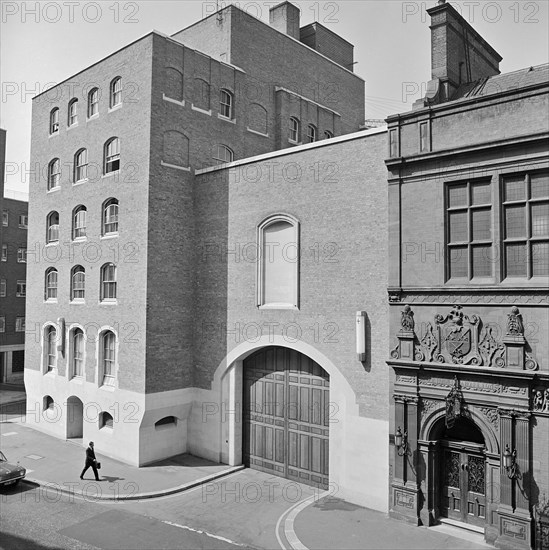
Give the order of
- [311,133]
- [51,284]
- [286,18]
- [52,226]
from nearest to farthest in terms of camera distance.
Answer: [51,284] < [52,226] < [311,133] < [286,18]

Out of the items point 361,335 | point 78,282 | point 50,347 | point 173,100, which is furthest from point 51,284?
point 361,335

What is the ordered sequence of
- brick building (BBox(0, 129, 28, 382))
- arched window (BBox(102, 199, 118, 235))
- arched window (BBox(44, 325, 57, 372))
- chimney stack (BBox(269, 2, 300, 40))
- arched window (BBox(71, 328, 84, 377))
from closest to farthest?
arched window (BBox(102, 199, 118, 235))
arched window (BBox(71, 328, 84, 377))
arched window (BBox(44, 325, 57, 372))
chimney stack (BBox(269, 2, 300, 40))
brick building (BBox(0, 129, 28, 382))

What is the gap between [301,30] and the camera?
34.3 meters

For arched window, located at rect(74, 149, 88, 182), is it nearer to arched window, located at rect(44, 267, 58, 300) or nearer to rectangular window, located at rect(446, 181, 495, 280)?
arched window, located at rect(44, 267, 58, 300)

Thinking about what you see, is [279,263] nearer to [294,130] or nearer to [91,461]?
[91,461]

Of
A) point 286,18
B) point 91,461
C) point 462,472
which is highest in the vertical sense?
point 286,18

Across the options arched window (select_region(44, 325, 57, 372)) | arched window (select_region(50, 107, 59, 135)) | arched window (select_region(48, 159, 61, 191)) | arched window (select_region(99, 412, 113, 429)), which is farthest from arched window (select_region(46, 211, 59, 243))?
arched window (select_region(99, 412, 113, 429))

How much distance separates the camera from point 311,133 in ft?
101

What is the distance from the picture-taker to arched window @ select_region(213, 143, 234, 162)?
991 inches

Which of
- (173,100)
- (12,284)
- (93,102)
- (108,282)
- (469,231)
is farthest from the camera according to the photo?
(12,284)

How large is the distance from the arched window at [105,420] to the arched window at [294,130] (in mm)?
17011

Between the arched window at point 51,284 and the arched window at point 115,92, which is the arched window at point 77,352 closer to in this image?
the arched window at point 51,284

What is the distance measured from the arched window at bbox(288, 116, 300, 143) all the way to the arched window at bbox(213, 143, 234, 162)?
16.1 feet

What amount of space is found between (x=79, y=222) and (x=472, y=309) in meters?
19.4
